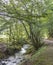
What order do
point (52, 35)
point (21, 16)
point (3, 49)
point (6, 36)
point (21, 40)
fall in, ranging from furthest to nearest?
point (52, 35) → point (6, 36) → point (21, 40) → point (3, 49) → point (21, 16)

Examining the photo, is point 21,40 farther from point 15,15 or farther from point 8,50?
point 15,15

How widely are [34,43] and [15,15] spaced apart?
1379cm

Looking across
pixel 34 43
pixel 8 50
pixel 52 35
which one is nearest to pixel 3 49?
pixel 8 50

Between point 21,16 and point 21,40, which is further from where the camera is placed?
point 21,40

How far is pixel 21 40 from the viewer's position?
28609 millimetres

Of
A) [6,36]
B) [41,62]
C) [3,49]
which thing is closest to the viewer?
[41,62]

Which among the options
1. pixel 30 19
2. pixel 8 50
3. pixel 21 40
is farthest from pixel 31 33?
pixel 30 19

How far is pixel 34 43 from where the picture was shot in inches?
874

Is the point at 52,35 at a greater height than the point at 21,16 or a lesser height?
lesser

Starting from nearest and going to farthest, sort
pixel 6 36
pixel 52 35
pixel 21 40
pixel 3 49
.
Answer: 1. pixel 3 49
2. pixel 21 40
3. pixel 6 36
4. pixel 52 35

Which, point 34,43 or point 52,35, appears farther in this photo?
point 52,35

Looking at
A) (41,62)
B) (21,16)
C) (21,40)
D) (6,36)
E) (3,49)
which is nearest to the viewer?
(21,16)

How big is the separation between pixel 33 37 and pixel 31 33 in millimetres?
493

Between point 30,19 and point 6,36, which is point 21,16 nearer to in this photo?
point 30,19
